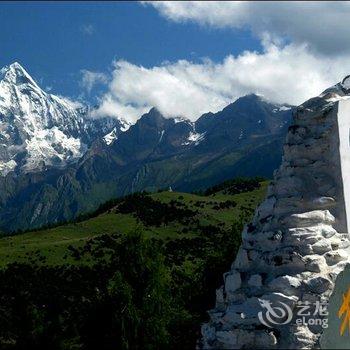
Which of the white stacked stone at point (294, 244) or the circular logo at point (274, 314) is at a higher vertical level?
the white stacked stone at point (294, 244)

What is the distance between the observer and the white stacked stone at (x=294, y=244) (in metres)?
21.2

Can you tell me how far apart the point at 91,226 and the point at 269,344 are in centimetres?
18227

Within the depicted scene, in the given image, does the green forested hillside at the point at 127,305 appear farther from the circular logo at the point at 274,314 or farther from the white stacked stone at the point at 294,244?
the circular logo at the point at 274,314

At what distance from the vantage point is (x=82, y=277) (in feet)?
407

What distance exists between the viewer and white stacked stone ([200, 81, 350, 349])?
21.2 metres

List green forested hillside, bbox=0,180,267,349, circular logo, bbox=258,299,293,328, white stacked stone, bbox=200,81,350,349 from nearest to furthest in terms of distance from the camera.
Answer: circular logo, bbox=258,299,293,328
white stacked stone, bbox=200,81,350,349
green forested hillside, bbox=0,180,267,349

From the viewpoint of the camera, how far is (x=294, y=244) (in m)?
22.3

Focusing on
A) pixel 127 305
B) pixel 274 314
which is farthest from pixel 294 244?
pixel 127 305

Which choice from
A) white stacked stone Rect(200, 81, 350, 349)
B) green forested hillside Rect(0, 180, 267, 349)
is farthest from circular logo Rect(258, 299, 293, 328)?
green forested hillside Rect(0, 180, 267, 349)

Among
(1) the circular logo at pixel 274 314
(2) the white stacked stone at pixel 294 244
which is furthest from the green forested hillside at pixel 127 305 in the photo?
(1) the circular logo at pixel 274 314

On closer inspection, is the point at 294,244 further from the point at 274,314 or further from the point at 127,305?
the point at 127,305

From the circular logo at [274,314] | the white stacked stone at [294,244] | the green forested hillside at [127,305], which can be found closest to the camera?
the circular logo at [274,314]

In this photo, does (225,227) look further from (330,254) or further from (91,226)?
(330,254)

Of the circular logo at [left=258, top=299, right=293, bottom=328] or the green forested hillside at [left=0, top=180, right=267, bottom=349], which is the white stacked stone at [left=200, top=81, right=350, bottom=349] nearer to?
the circular logo at [left=258, top=299, right=293, bottom=328]
